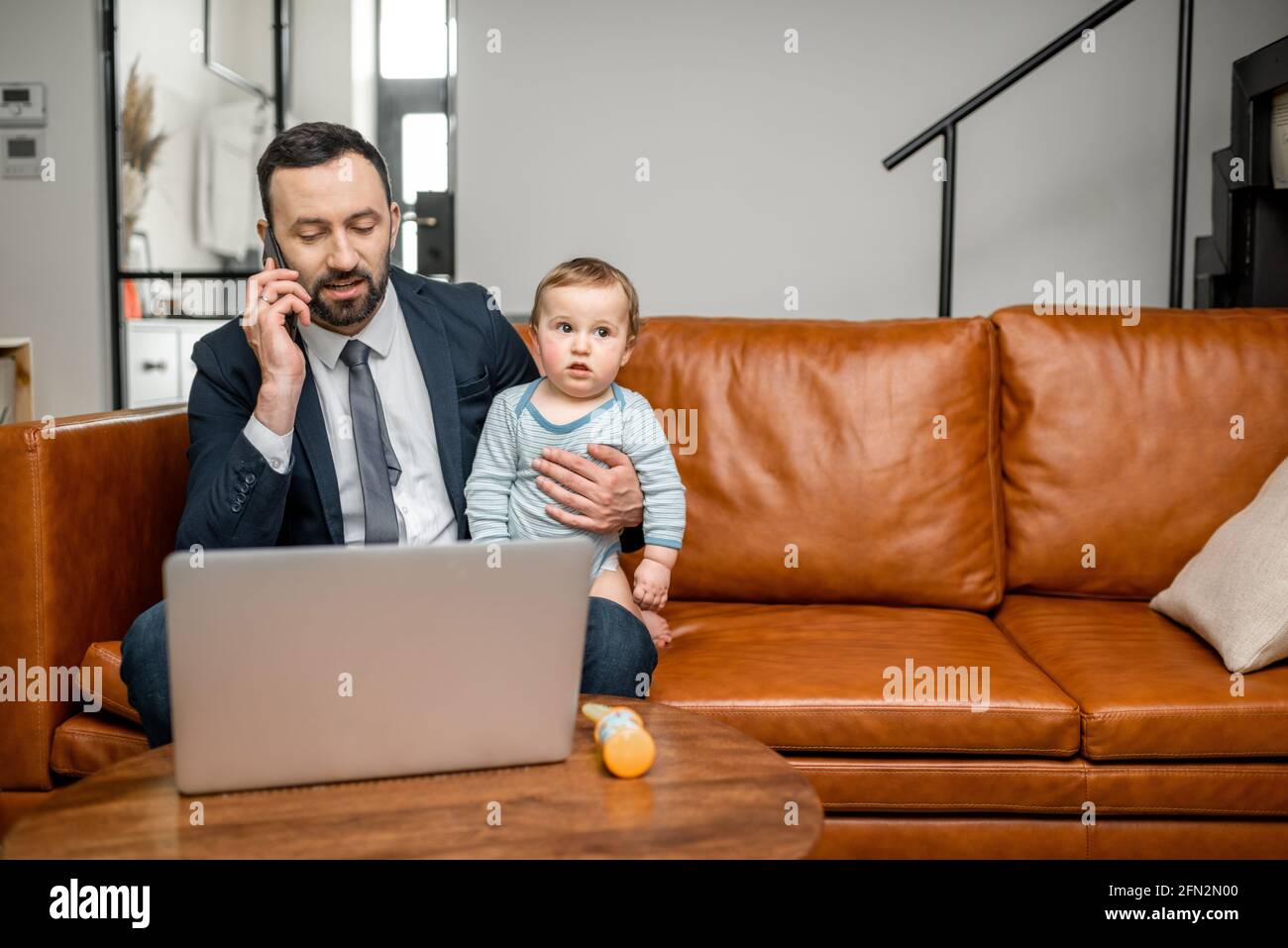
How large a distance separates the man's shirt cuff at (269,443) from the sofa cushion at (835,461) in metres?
0.70

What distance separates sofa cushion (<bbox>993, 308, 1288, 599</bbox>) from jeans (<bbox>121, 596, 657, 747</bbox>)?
36.2 inches

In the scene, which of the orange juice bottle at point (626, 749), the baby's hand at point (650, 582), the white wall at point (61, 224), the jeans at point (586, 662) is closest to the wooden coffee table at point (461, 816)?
the orange juice bottle at point (626, 749)

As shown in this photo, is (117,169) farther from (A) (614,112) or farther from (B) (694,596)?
(B) (694,596)

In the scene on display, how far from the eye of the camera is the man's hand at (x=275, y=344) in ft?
4.67

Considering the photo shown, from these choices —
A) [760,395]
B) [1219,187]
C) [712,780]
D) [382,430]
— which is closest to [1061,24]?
[1219,187]

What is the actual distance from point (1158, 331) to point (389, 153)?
2703mm

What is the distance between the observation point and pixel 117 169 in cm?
385

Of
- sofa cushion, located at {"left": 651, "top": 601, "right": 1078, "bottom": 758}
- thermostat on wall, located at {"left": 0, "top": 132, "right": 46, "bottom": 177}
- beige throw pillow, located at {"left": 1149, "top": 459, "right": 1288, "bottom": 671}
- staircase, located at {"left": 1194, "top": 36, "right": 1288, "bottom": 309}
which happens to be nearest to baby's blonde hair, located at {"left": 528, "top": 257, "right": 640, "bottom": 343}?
sofa cushion, located at {"left": 651, "top": 601, "right": 1078, "bottom": 758}

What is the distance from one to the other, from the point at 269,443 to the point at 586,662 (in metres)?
0.51

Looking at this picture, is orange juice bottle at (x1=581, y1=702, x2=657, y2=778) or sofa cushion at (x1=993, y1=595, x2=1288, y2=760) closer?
orange juice bottle at (x1=581, y1=702, x2=657, y2=778)

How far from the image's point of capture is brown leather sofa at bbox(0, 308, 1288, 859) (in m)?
1.46

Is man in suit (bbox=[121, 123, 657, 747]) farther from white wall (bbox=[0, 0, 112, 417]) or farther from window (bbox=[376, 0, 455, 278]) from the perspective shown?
white wall (bbox=[0, 0, 112, 417])

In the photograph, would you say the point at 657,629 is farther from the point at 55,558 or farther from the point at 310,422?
the point at 55,558

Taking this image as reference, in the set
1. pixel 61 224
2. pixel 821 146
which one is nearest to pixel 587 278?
pixel 821 146
